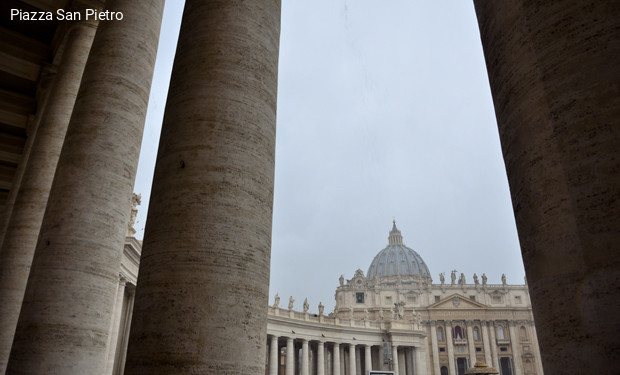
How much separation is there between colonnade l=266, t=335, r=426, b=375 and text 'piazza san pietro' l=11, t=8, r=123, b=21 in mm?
54175

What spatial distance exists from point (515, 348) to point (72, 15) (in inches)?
5266

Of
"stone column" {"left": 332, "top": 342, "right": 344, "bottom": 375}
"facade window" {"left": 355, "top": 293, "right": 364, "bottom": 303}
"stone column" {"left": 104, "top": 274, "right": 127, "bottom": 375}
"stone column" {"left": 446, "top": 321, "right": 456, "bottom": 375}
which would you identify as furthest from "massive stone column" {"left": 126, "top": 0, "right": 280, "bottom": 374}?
"facade window" {"left": 355, "top": 293, "right": 364, "bottom": 303}

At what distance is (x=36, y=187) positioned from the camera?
15766 millimetres

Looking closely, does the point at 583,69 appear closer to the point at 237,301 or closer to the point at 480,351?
the point at 237,301

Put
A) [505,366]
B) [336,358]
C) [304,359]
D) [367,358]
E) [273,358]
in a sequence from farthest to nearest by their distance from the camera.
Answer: [505,366]
[367,358]
[336,358]
[304,359]
[273,358]

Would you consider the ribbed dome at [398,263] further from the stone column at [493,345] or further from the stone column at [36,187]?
the stone column at [36,187]

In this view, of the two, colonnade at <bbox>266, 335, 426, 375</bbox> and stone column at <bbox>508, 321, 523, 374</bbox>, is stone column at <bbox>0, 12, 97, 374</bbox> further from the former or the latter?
stone column at <bbox>508, 321, 523, 374</bbox>

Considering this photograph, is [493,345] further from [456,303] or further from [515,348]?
[456,303]

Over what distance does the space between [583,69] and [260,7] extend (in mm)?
4989

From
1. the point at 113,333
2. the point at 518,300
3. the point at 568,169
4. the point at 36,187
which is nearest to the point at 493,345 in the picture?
the point at 518,300

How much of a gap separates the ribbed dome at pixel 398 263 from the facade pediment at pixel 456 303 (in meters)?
47.4

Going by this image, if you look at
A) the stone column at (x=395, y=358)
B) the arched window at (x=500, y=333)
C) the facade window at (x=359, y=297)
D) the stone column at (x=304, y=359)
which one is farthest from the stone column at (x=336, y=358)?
the arched window at (x=500, y=333)

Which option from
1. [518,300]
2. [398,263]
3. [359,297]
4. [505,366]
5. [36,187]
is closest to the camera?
[36,187]

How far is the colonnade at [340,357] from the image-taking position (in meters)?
69.9
